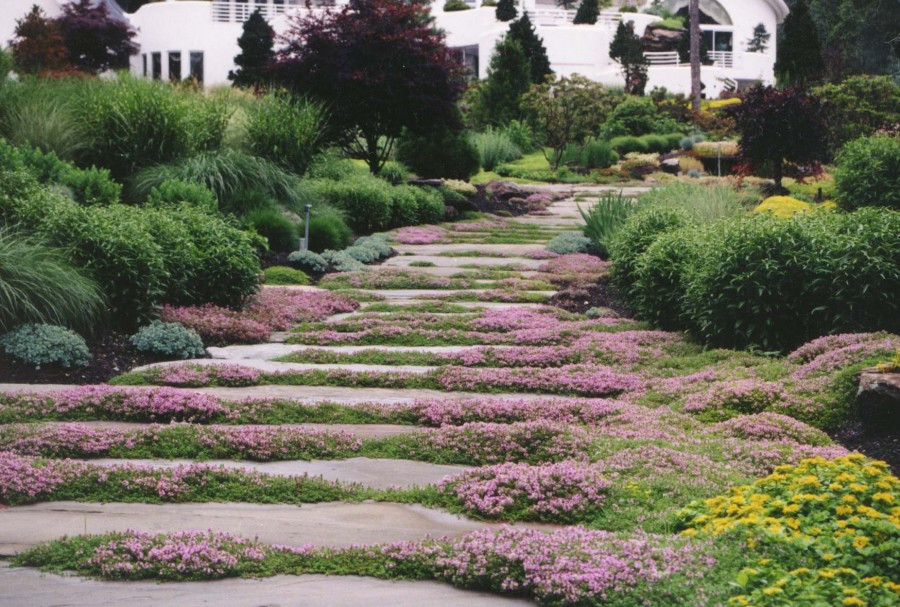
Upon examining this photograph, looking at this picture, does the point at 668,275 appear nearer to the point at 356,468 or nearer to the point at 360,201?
the point at 356,468

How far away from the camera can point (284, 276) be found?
1241 cm

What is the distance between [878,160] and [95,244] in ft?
41.0

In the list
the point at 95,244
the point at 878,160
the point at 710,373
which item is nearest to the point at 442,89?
the point at 878,160

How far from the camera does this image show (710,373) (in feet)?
24.3

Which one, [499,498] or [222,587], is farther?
[499,498]

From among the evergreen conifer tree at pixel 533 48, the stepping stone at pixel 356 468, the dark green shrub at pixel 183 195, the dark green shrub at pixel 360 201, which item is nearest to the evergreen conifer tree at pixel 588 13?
the evergreen conifer tree at pixel 533 48

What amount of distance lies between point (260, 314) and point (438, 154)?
1449 cm

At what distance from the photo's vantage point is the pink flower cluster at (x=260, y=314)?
9.04m

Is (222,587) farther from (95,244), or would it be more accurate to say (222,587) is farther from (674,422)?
(95,244)

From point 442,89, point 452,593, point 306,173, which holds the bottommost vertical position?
point 452,593

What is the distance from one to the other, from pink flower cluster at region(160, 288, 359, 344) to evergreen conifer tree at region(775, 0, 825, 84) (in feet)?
111

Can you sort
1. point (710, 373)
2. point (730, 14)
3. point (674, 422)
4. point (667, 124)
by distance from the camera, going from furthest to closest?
point (730, 14)
point (667, 124)
point (710, 373)
point (674, 422)

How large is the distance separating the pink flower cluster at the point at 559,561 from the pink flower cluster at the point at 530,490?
1.44 ft

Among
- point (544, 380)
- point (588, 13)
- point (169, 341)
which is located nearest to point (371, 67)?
point (169, 341)
